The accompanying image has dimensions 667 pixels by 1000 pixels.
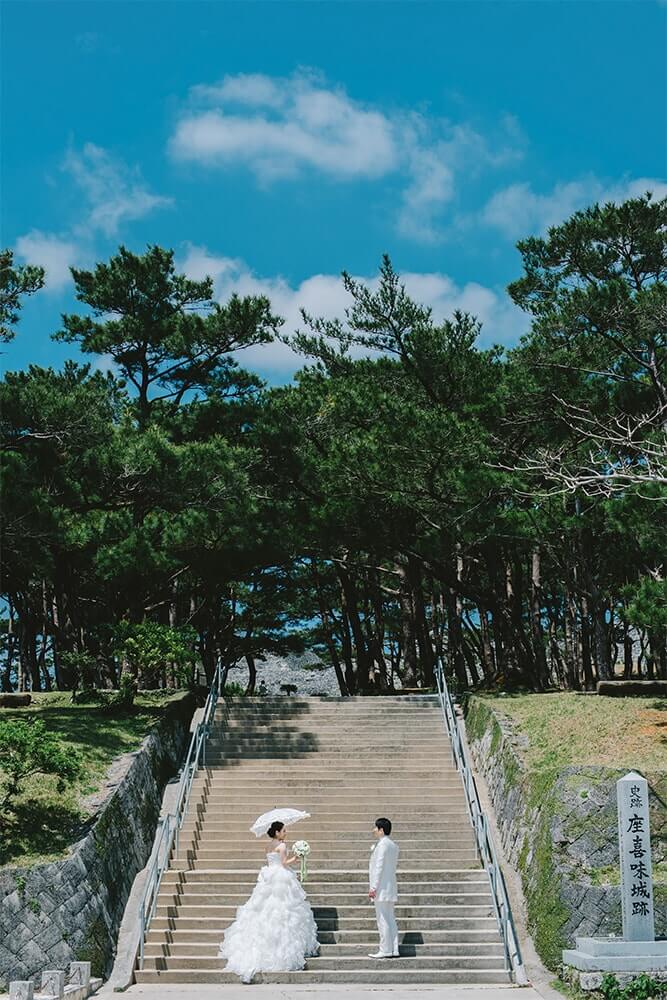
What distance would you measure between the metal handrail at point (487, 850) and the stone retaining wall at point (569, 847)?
37 cm

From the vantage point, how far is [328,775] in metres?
15.8

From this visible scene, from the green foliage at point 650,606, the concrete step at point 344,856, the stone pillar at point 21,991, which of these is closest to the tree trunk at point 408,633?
the green foliage at point 650,606

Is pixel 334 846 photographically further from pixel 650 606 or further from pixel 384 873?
pixel 650 606

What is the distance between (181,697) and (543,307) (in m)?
9.83

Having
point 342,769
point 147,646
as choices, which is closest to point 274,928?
point 342,769

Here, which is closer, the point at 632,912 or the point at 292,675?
the point at 632,912

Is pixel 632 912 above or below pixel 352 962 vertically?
above

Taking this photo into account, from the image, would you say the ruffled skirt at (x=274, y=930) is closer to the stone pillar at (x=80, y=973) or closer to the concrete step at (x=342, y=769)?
the stone pillar at (x=80, y=973)

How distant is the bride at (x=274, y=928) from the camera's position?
10531 millimetres

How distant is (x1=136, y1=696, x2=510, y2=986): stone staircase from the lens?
35.7 feet

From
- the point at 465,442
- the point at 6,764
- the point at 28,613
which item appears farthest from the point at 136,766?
the point at 28,613

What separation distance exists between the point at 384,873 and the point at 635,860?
2644 millimetres

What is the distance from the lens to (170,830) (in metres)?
13.2

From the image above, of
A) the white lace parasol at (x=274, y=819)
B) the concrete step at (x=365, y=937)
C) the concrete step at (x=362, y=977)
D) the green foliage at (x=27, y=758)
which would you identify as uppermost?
the green foliage at (x=27, y=758)
